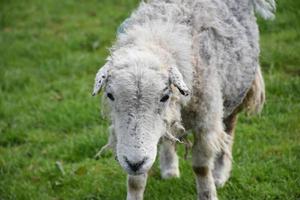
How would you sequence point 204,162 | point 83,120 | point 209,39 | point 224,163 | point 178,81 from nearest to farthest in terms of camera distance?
1. point 178,81
2. point 209,39
3. point 204,162
4. point 224,163
5. point 83,120

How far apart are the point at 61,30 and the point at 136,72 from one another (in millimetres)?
5715

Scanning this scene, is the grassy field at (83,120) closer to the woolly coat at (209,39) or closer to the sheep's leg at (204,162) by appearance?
the sheep's leg at (204,162)

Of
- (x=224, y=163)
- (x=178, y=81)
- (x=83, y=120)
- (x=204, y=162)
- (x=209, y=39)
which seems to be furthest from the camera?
(x=83, y=120)

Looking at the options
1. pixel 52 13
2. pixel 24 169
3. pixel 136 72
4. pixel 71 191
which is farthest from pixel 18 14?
pixel 136 72

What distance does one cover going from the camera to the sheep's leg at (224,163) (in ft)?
16.3

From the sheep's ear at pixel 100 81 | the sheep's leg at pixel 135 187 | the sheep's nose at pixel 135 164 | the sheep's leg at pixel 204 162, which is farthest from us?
the sheep's leg at pixel 135 187

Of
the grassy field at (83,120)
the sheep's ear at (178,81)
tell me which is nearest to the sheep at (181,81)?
the sheep's ear at (178,81)

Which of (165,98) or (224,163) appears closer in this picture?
(165,98)

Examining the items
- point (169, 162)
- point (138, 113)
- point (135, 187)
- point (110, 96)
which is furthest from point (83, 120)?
Result: point (138, 113)

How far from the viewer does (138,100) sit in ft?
11.6

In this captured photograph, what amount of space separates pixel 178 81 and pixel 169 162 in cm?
170

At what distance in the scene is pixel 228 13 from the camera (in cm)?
461

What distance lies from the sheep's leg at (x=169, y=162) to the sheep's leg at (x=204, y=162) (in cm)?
59

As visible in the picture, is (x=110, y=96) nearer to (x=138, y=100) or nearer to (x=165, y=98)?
(x=138, y=100)
